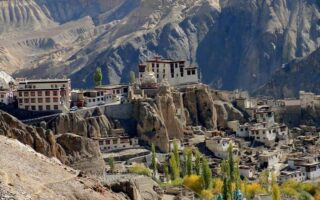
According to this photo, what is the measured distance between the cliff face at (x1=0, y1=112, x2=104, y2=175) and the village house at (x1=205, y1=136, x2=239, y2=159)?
22.7 m

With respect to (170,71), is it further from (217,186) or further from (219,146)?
(217,186)

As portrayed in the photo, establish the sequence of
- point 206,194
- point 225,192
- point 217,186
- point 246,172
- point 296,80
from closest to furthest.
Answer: point 225,192 → point 206,194 → point 217,186 → point 246,172 → point 296,80

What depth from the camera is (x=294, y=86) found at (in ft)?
474

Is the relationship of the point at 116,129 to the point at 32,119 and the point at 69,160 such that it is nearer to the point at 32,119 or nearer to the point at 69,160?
the point at 32,119

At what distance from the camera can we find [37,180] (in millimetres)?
29609

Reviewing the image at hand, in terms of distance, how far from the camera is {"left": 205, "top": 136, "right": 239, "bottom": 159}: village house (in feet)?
250

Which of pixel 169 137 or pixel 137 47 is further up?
pixel 137 47

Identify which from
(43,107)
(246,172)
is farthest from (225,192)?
(43,107)

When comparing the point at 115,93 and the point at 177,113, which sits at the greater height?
the point at 115,93

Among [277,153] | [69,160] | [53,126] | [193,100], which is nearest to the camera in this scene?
[69,160]

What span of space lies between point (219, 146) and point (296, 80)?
71.4 meters

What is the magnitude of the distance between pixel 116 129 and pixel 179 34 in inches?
4866

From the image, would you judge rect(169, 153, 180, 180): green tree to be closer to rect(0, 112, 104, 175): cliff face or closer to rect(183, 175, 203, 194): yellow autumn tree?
rect(183, 175, 203, 194): yellow autumn tree

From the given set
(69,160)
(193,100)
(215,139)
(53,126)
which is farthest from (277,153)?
(69,160)
